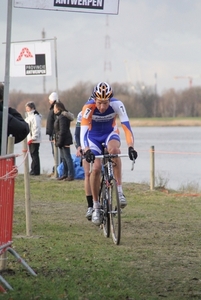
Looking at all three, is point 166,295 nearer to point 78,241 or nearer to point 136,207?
point 78,241

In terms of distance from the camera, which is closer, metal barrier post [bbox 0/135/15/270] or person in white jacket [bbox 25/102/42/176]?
metal barrier post [bbox 0/135/15/270]

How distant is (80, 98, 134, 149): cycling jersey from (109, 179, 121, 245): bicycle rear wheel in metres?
0.64

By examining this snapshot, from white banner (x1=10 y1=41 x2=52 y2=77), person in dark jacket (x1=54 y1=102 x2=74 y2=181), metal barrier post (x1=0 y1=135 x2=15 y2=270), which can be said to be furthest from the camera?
white banner (x1=10 y1=41 x2=52 y2=77)

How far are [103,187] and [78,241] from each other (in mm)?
896

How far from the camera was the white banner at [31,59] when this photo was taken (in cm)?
2258

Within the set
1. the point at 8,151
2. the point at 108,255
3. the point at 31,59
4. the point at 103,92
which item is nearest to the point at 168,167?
the point at 31,59

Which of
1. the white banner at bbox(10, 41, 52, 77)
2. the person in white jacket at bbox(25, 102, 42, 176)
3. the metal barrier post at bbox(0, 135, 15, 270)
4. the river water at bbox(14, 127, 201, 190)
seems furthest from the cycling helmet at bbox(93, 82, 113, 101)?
the white banner at bbox(10, 41, 52, 77)

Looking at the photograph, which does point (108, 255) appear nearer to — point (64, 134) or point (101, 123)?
point (101, 123)

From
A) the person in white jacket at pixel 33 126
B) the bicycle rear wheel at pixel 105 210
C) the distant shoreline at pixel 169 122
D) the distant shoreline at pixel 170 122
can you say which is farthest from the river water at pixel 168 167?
the distant shoreline at pixel 170 122

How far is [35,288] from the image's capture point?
287 inches

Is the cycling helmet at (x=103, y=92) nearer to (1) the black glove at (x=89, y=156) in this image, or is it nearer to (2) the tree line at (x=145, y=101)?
(1) the black glove at (x=89, y=156)

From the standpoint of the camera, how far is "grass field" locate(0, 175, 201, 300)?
7.24 meters

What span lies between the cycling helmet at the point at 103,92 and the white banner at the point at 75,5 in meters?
2.31

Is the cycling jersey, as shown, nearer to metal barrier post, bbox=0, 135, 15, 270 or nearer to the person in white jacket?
metal barrier post, bbox=0, 135, 15, 270
